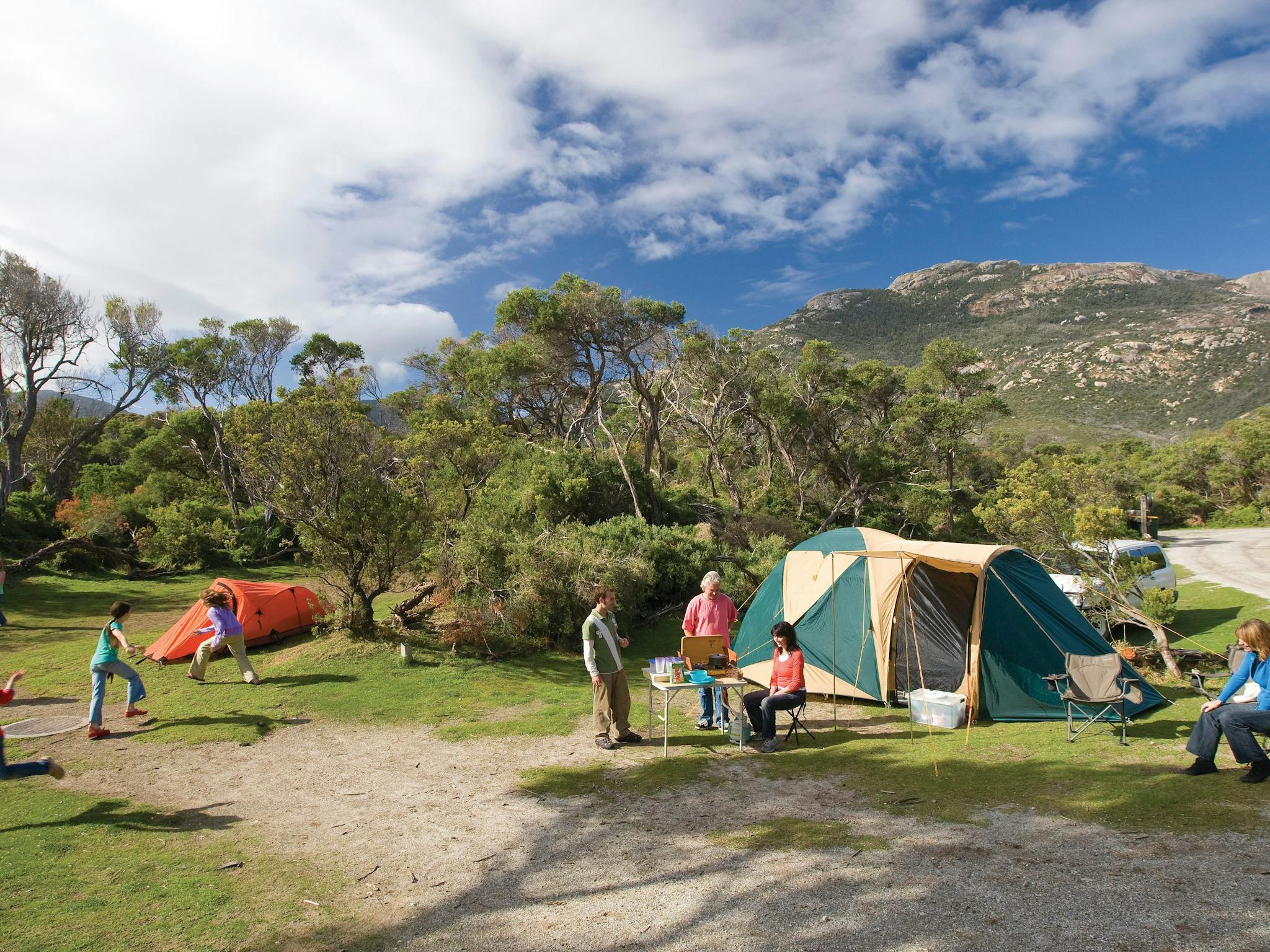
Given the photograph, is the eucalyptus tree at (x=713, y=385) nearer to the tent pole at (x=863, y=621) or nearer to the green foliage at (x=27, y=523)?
the tent pole at (x=863, y=621)

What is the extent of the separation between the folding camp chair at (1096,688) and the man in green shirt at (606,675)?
4306mm

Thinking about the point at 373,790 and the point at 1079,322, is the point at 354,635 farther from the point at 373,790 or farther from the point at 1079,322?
the point at 1079,322

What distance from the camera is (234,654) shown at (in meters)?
9.27

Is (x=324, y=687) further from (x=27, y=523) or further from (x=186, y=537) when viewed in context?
(x=27, y=523)

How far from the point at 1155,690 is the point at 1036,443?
4818 cm

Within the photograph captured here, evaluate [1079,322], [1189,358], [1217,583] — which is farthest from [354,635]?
[1079,322]

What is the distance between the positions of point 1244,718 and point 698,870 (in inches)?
173

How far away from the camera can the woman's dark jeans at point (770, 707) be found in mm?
7023

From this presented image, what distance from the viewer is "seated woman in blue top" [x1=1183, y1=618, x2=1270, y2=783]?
5188 mm

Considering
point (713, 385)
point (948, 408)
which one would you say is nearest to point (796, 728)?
point (713, 385)

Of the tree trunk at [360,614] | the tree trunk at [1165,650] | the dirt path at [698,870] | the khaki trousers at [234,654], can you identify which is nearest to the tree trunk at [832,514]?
the tree trunk at [1165,650]

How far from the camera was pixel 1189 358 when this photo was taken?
205ft

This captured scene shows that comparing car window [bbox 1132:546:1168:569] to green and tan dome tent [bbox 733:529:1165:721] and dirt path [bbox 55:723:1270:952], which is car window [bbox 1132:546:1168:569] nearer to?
green and tan dome tent [bbox 733:529:1165:721]

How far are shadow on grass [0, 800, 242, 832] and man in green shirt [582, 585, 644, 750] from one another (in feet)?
10.6
